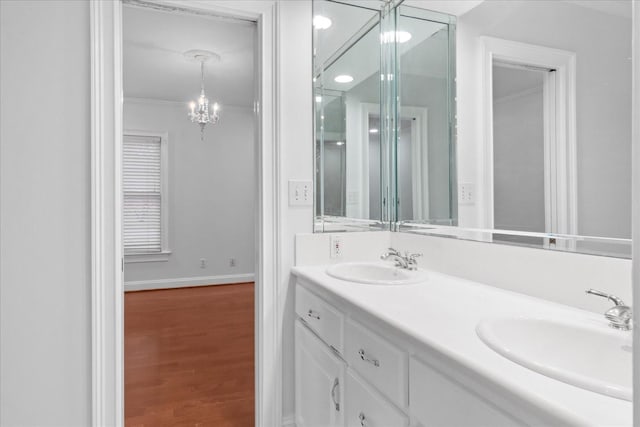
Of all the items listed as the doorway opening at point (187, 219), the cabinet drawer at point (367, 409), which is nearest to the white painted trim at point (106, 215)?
the doorway opening at point (187, 219)

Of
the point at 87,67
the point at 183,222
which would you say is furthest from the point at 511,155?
the point at 183,222

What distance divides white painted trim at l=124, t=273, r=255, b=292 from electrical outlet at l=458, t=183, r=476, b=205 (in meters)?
4.39

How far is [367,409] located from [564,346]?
57 cm

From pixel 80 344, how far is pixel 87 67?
1177 mm

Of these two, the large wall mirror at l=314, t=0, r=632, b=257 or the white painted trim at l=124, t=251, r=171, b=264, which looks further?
the white painted trim at l=124, t=251, r=171, b=264

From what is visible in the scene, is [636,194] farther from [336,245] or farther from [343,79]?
[343,79]

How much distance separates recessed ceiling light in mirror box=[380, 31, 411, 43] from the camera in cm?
202

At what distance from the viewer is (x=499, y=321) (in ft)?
3.09

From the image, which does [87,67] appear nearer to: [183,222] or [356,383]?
[356,383]

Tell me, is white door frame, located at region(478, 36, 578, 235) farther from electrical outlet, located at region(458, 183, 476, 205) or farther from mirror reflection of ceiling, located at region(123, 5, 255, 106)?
mirror reflection of ceiling, located at region(123, 5, 255, 106)

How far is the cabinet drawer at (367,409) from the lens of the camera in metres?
0.98

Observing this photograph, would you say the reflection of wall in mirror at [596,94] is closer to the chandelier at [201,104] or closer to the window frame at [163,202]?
the chandelier at [201,104]

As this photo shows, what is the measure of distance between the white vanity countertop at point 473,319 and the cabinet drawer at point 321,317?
7 cm

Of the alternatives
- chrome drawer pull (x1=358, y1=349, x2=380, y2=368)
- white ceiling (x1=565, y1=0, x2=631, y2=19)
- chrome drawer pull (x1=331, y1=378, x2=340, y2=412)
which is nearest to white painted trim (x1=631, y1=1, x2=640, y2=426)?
chrome drawer pull (x1=358, y1=349, x2=380, y2=368)
